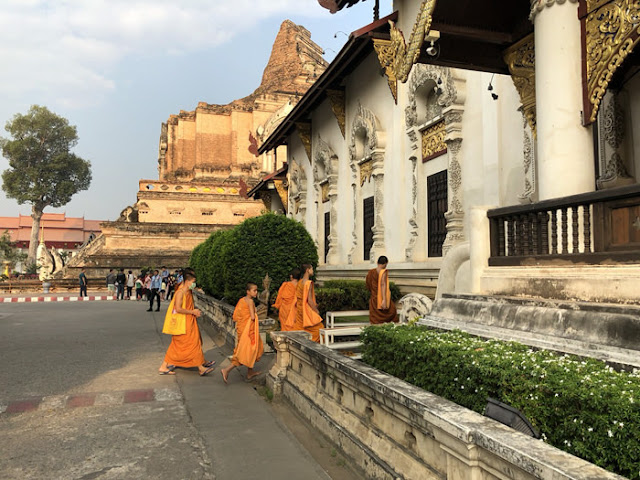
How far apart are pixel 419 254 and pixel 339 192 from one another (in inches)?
216

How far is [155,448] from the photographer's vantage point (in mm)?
3939

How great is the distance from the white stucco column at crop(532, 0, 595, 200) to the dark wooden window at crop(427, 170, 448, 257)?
460 centimetres

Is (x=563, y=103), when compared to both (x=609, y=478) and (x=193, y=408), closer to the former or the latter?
(x=609, y=478)

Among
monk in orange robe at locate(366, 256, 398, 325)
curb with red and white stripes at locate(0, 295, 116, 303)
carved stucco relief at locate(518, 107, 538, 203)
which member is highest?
carved stucco relief at locate(518, 107, 538, 203)

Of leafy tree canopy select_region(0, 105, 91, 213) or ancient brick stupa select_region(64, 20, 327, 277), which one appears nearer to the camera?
ancient brick stupa select_region(64, 20, 327, 277)

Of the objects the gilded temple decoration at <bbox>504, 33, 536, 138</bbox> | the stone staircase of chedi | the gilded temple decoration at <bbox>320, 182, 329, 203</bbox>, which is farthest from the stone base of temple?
the stone staircase of chedi

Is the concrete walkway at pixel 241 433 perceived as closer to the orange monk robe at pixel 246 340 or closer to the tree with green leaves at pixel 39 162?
the orange monk robe at pixel 246 340

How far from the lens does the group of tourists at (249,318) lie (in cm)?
652

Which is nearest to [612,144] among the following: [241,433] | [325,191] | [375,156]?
[241,433]

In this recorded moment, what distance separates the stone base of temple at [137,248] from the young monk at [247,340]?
82.5 feet

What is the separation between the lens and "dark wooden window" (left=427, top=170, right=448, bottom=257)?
9.44m

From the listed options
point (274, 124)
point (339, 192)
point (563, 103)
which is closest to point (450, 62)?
point (563, 103)

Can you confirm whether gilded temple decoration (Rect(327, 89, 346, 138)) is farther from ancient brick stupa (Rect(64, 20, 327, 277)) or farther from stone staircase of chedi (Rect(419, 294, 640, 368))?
ancient brick stupa (Rect(64, 20, 327, 277))

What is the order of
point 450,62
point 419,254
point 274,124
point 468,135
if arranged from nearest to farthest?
point 450,62 < point 468,135 < point 419,254 < point 274,124
